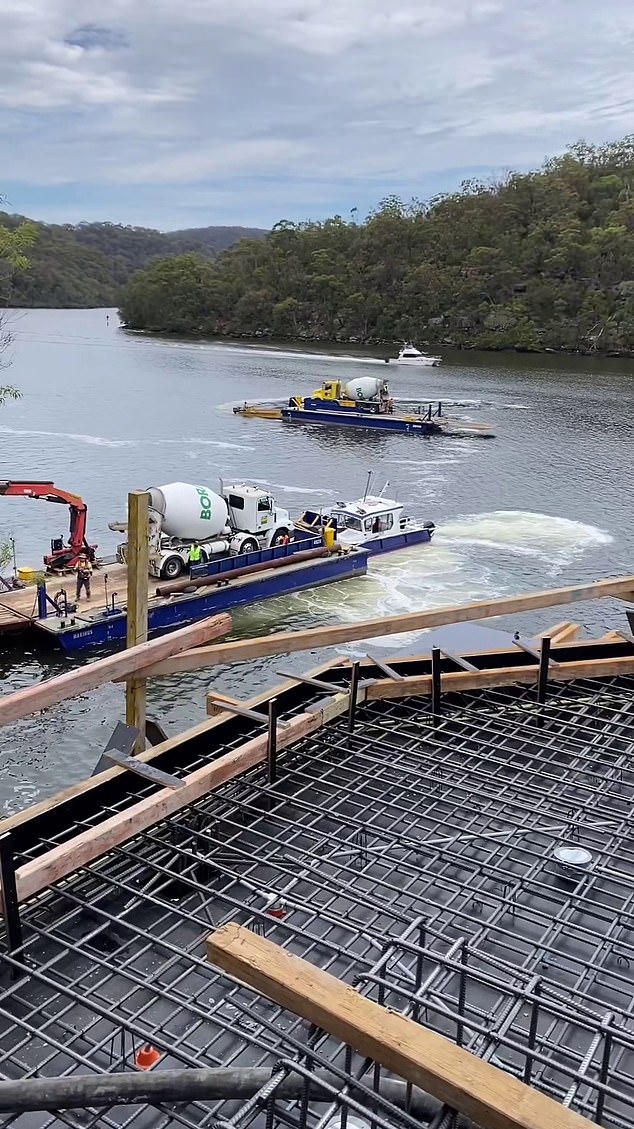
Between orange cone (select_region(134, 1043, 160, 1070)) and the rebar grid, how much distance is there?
0.26 ft

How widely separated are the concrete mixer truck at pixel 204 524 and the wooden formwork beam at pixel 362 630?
18.3m

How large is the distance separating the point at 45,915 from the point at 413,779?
10.6 feet

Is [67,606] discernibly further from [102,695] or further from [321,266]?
[321,266]

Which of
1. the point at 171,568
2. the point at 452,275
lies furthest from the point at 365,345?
the point at 171,568

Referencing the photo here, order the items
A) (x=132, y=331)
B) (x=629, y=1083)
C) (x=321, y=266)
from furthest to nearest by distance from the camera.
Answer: (x=132, y=331) → (x=321, y=266) → (x=629, y=1083)

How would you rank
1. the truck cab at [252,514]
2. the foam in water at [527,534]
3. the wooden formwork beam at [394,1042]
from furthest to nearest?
the foam in water at [527,534] < the truck cab at [252,514] < the wooden formwork beam at [394,1042]

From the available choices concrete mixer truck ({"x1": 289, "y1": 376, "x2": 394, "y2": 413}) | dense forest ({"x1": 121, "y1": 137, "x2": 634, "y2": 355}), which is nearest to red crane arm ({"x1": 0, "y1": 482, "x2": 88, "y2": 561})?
concrete mixer truck ({"x1": 289, "y1": 376, "x2": 394, "y2": 413})

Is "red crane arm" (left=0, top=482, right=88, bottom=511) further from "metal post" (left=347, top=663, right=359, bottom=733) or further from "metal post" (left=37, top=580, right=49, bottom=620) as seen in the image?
"metal post" (left=347, top=663, right=359, bottom=733)

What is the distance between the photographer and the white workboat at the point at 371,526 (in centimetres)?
3322

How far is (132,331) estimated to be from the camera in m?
147

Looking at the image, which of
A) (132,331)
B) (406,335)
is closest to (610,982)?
(406,335)

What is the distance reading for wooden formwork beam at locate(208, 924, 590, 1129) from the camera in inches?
126

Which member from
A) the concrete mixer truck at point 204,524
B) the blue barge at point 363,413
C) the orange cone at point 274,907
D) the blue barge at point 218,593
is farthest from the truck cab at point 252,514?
the blue barge at point 363,413

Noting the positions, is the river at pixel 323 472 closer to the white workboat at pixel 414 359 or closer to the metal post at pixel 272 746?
the white workboat at pixel 414 359
